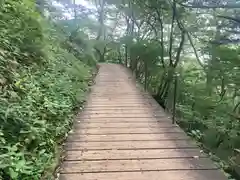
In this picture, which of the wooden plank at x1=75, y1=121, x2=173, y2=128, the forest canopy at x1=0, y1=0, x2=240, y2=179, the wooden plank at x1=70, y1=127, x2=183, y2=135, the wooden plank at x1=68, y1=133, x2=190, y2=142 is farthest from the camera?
the wooden plank at x1=75, y1=121, x2=173, y2=128

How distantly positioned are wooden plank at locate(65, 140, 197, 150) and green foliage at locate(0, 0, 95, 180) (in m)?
0.30

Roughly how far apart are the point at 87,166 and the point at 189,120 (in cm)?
517

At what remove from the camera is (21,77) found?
4.64 m

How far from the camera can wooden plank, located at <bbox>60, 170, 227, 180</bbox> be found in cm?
288

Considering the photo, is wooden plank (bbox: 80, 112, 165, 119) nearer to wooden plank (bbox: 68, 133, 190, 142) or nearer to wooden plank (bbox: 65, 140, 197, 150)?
wooden plank (bbox: 68, 133, 190, 142)

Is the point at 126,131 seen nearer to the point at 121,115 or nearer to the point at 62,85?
the point at 121,115

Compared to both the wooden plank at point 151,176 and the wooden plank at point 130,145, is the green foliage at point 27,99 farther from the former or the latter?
the wooden plank at point 151,176

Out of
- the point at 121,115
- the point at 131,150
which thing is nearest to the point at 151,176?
the point at 131,150

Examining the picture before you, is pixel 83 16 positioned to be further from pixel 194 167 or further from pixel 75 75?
pixel 194 167

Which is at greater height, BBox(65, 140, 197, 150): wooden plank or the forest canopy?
the forest canopy

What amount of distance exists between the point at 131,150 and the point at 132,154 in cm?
13

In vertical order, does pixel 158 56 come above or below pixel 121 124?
above

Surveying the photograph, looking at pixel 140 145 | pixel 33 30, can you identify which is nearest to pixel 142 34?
pixel 33 30

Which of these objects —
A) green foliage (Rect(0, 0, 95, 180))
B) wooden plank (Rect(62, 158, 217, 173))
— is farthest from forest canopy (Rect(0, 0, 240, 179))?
wooden plank (Rect(62, 158, 217, 173))
